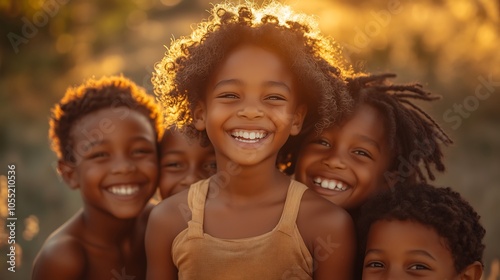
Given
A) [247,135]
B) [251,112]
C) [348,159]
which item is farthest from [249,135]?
[348,159]

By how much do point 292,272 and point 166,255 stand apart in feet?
1.95

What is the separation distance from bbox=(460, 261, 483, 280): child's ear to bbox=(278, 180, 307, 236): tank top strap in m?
0.77

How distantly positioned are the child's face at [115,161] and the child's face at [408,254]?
1.47 m

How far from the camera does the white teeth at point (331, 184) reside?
3.98 meters

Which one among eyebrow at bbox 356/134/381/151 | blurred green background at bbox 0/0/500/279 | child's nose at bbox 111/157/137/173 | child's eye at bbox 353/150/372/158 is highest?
blurred green background at bbox 0/0/500/279

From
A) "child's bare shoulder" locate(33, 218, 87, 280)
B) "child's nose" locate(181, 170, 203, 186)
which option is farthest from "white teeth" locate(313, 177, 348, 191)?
"child's bare shoulder" locate(33, 218, 87, 280)

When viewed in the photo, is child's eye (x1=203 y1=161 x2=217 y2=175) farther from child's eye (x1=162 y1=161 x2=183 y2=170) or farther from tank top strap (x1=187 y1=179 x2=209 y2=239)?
tank top strap (x1=187 y1=179 x2=209 y2=239)

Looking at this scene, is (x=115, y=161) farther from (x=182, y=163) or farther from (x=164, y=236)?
(x=164, y=236)

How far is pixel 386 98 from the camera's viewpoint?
413 centimetres

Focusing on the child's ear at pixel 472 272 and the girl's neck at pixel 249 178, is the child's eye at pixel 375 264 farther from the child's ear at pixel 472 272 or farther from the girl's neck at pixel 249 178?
the girl's neck at pixel 249 178

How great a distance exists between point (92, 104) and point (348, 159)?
1.47 metres

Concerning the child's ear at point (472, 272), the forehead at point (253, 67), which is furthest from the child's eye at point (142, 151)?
the child's ear at point (472, 272)

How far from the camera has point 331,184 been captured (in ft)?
13.1

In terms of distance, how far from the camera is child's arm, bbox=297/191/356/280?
3381 millimetres
